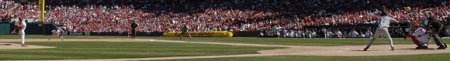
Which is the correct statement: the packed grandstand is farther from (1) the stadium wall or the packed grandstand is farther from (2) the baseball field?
(2) the baseball field

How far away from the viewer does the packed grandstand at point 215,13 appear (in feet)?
165

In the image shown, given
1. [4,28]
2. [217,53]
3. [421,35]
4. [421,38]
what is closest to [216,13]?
[4,28]

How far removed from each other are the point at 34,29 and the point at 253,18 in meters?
17.0

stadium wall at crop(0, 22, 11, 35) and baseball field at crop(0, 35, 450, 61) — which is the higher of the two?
stadium wall at crop(0, 22, 11, 35)

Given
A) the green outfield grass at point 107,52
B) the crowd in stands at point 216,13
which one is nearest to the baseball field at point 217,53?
the green outfield grass at point 107,52

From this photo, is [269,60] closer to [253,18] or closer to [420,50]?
[420,50]

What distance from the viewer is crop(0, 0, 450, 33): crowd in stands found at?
5028 centimetres

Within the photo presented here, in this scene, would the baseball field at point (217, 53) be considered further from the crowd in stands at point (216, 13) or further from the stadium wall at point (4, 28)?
the stadium wall at point (4, 28)

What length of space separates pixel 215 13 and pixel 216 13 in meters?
0.08

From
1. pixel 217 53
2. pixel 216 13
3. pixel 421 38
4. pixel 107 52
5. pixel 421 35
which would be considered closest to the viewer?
pixel 217 53

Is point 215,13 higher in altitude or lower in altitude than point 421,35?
higher

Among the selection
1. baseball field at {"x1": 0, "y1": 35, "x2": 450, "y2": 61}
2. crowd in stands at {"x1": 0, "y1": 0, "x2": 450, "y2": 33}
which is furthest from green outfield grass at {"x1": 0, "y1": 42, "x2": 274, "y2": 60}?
crowd in stands at {"x1": 0, "y1": 0, "x2": 450, "y2": 33}

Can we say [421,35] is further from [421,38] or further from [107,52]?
[107,52]

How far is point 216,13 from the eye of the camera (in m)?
62.1
